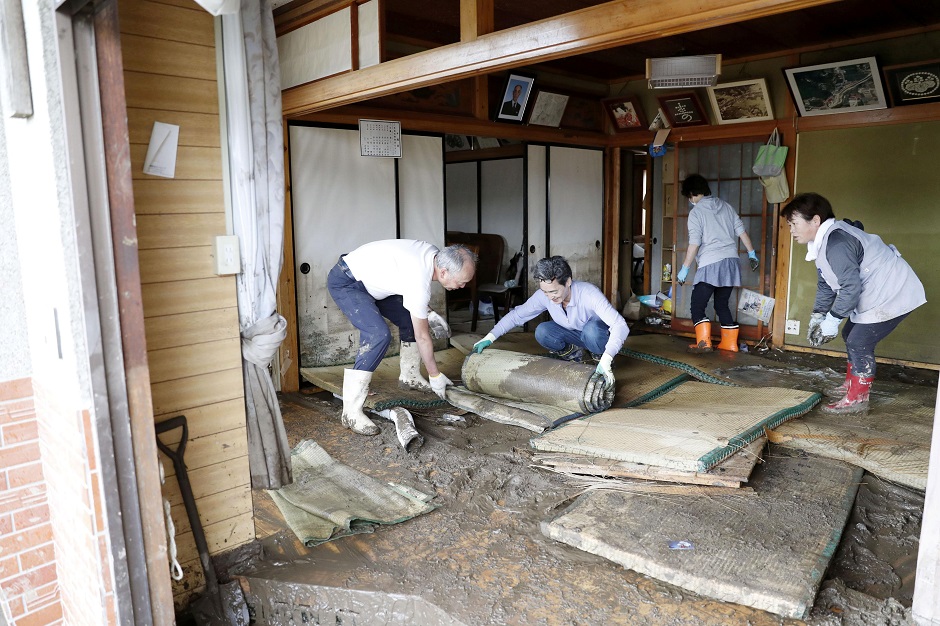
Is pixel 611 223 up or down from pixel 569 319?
up

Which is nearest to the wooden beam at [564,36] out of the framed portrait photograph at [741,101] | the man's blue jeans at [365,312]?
the man's blue jeans at [365,312]

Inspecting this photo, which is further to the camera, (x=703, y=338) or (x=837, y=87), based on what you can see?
(x=703, y=338)

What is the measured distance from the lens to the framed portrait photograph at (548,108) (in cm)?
617

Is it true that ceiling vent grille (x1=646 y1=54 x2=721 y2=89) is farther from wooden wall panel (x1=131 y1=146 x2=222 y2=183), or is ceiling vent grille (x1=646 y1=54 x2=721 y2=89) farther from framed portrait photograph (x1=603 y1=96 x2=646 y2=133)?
framed portrait photograph (x1=603 y1=96 x2=646 y2=133)

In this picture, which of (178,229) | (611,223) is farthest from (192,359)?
(611,223)

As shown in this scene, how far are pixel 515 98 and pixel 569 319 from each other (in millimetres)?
2434

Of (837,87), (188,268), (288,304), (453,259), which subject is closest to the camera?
(188,268)

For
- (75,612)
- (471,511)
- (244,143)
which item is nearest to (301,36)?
(244,143)

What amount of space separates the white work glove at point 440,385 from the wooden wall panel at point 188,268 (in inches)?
71.2

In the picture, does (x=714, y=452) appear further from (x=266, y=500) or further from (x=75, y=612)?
(x=75, y=612)

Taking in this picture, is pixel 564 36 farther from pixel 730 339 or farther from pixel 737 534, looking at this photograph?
pixel 730 339

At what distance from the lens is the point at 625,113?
677cm

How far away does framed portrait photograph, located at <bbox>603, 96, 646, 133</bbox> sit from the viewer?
662 cm

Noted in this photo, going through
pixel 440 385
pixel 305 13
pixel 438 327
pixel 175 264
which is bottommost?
pixel 440 385
